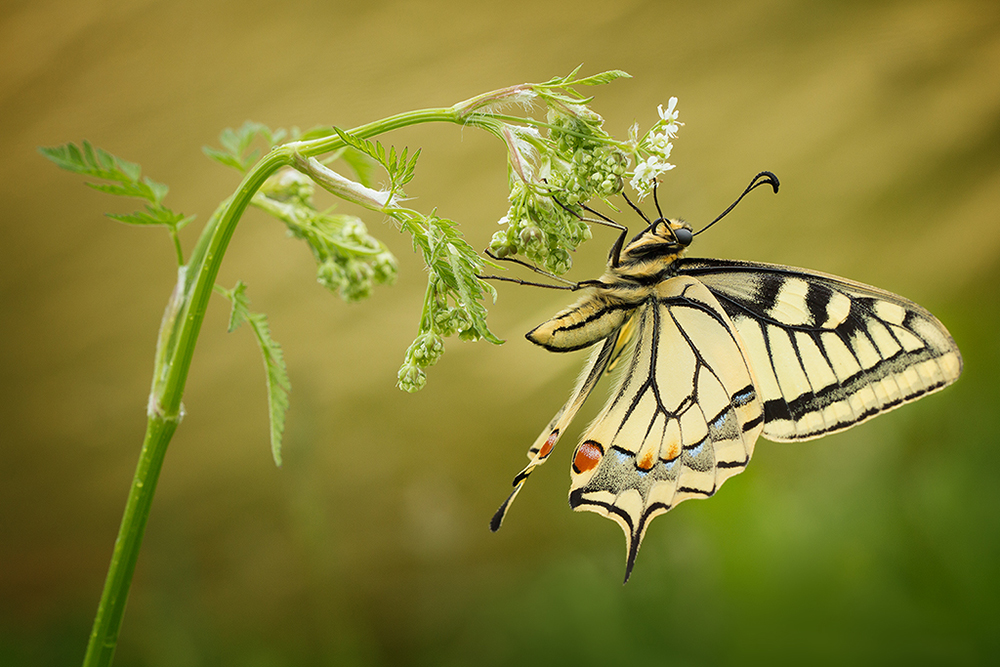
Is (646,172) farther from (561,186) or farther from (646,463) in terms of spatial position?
(646,463)

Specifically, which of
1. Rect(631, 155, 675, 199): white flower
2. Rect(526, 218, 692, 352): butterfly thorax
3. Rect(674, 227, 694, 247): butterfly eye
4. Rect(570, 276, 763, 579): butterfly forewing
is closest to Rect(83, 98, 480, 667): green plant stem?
Rect(631, 155, 675, 199): white flower

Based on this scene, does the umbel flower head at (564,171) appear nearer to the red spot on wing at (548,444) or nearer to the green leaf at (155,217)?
the red spot on wing at (548,444)

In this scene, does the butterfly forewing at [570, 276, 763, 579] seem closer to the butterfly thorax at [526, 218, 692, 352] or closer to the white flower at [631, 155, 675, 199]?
the butterfly thorax at [526, 218, 692, 352]

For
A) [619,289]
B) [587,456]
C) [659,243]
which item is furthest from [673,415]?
[659,243]

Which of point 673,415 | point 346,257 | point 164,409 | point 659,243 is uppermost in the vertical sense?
point 659,243

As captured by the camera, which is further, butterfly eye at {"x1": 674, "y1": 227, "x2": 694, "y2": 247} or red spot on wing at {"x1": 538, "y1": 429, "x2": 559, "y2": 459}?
butterfly eye at {"x1": 674, "y1": 227, "x2": 694, "y2": 247}

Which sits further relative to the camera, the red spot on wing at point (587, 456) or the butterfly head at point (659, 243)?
the red spot on wing at point (587, 456)

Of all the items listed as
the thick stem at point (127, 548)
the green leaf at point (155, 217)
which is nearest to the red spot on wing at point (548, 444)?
the thick stem at point (127, 548)
